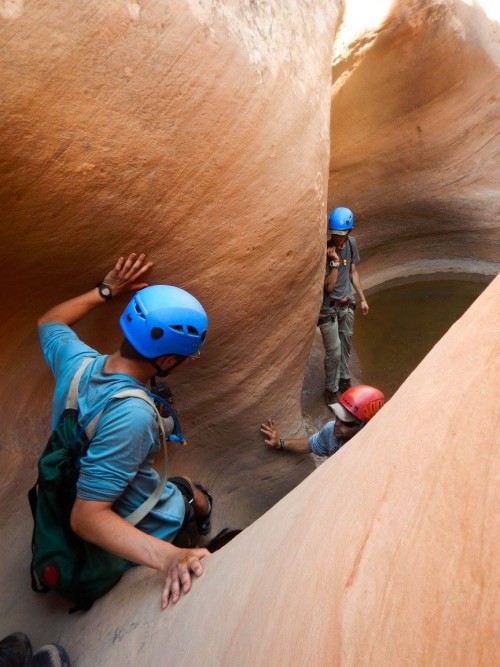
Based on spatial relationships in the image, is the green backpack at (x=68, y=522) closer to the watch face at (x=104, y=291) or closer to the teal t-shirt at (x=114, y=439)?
the teal t-shirt at (x=114, y=439)

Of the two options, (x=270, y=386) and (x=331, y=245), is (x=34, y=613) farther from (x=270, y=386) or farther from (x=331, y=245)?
(x=331, y=245)

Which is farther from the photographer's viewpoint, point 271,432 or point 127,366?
point 271,432

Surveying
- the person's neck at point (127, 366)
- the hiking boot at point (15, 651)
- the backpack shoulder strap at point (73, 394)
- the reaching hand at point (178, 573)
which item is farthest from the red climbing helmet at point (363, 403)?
the hiking boot at point (15, 651)

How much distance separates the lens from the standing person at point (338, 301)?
5180mm

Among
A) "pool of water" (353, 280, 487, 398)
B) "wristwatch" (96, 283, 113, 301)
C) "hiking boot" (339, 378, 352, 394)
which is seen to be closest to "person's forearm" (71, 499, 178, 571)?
"wristwatch" (96, 283, 113, 301)

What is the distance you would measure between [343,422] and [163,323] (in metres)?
1.84

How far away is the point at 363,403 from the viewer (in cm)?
332

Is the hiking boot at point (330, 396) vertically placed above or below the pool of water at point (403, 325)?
above

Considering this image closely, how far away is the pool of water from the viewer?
6.46 meters

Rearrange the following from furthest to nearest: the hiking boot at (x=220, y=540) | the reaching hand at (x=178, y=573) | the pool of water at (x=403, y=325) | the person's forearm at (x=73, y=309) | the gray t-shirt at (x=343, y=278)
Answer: the pool of water at (x=403, y=325)
the gray t-shirt at (x=343, y=278)
the hiking boot at (x=220, y=540)
the person's forearm at (x=73, y=309)
the reaching hand at (x=178, y=573)

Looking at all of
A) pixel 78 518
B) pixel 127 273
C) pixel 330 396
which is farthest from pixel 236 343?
pixel 330 396

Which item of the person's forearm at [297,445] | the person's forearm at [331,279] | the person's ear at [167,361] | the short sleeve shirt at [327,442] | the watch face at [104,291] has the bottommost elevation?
the person's forearm at [297,445]

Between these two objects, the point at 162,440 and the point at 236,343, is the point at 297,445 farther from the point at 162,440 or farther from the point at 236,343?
the point at 162,440

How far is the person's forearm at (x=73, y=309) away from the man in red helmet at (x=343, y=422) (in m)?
1.75
